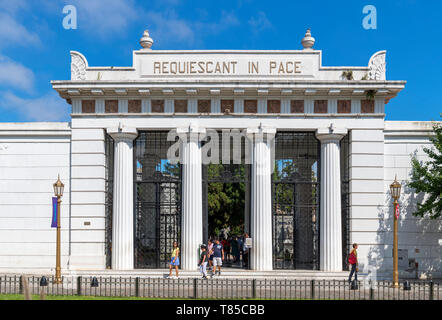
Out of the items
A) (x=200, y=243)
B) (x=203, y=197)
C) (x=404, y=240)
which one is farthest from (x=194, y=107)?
(x=404, y=240)

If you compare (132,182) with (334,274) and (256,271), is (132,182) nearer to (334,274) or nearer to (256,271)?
(256,271)

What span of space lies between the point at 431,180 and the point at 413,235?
3556 mm

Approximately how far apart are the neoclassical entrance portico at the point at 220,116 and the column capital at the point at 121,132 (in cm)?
5

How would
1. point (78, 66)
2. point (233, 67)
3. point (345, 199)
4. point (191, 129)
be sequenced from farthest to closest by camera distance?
point (345, 199), point (78, 66), point (233, 67), point (191, 129)

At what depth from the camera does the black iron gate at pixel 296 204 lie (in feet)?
78.0

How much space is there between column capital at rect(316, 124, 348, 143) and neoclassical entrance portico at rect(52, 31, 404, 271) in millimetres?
48

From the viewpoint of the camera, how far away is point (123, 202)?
22938mm

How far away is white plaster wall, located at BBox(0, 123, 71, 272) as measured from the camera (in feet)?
76.3

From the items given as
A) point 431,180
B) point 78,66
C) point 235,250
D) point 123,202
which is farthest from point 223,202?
point 431,180

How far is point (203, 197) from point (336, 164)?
686 centimetres

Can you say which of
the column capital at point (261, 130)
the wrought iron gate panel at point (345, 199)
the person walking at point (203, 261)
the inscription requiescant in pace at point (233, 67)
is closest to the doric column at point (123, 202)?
the person walking at point (203, 261)

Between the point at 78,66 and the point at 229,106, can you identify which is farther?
the point at 78,66

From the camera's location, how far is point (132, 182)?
920 inches

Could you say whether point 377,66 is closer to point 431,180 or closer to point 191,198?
point 431,180
